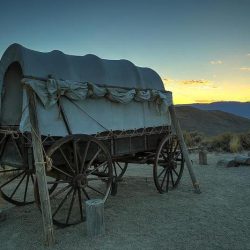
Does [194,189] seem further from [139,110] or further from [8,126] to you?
[8,126]

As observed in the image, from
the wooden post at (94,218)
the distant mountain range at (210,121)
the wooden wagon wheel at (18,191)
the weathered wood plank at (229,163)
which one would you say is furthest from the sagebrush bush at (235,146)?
the distant mountain range at (210,121)

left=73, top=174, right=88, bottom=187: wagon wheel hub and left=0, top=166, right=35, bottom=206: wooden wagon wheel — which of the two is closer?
left=73, top=174, right=88, bottom=187: wagon wheel hub

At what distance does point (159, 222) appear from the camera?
6.56 m

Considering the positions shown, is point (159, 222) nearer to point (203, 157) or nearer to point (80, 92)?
point (80, 92)

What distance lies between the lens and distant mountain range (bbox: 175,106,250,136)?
58.4 m

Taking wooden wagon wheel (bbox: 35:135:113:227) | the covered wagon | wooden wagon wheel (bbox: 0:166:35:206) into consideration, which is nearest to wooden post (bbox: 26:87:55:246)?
the covered wagon

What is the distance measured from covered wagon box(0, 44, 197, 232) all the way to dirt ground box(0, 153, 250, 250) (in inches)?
20.9

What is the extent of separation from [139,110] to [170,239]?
11.6 feet

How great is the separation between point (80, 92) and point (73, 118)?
1.77ft

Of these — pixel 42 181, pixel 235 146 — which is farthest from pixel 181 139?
pixel 235 146

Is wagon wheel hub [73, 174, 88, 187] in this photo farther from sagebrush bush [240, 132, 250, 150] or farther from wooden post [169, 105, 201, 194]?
sagebrush bush [240, 132, 250, 150]

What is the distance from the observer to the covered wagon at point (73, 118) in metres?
6.18

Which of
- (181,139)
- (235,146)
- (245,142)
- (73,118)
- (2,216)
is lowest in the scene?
(2,216)

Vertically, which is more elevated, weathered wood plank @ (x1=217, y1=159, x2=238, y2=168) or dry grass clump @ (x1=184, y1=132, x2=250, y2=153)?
dry grass clump @ (x1=184, y1=132, x2=250, y2=153)
